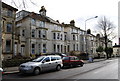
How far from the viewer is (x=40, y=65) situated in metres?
12.4

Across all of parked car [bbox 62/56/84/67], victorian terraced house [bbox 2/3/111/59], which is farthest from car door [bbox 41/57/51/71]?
victorian terraced house [bbox 2/3/111/59]

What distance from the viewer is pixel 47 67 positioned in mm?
13141

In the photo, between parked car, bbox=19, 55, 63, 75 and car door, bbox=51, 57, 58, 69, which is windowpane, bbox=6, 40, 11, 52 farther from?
car door, bbox=51, 57, 58, 69

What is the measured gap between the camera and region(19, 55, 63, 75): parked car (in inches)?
456

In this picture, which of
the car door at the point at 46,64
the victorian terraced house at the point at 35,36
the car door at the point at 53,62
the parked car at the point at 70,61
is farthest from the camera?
the victorian terraced house at the point at 35,36

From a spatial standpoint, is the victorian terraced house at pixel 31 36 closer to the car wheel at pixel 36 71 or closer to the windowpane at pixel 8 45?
the windowpane at pixel 8 45

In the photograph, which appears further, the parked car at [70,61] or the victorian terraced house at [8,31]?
the victorian terraced house at [8,31]

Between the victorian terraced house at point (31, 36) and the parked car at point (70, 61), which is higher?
the victorian terraced house at point (31, 36)

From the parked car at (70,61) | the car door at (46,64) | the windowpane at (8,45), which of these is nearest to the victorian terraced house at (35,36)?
the windowpane at (8,45)

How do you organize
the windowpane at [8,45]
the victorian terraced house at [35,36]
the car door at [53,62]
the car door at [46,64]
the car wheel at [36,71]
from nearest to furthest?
the car wheel at [36,71] → the car door at [46,64] → the car door at [53,62] → the windowpane at [8,45] → the victorian terraced house at [35,36]

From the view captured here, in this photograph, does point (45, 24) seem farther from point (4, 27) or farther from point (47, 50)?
point (4, 27)

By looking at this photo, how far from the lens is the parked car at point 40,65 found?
456 inches

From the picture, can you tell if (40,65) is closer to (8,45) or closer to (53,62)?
(53,62)

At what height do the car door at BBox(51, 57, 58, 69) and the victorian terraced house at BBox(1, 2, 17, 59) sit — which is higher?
the victorian terraced house at BBox(1, 2, 17, 59)
